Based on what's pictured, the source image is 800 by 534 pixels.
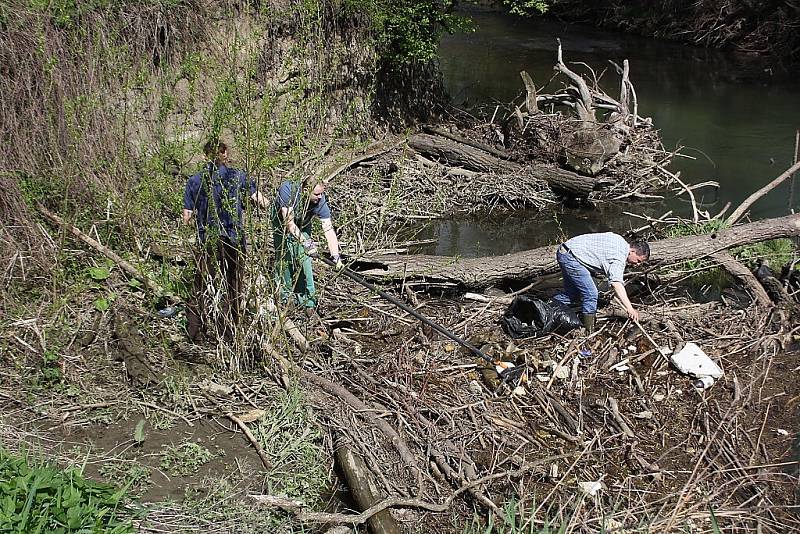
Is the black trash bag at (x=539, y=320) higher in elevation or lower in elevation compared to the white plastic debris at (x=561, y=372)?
higher

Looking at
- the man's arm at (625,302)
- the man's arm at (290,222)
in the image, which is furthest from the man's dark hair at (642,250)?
the man's arm at (290,222)

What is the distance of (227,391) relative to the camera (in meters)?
5.85

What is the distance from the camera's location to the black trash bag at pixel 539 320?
7023 millimetres

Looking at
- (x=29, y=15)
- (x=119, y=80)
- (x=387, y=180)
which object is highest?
(x=29, y=15)

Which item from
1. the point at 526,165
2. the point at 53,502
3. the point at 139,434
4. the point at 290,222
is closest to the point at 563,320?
the point at 290,222

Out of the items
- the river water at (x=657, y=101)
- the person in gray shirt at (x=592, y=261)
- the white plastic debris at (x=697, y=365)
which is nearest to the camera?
the white plastic debris at (x=697, y=365)

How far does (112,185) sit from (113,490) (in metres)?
2.82

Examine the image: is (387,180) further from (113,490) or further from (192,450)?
(113,490)

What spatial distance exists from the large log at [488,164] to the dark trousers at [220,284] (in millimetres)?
6376

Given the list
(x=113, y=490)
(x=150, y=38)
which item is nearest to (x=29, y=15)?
(x=150, y=38)

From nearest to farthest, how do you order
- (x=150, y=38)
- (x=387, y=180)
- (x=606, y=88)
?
(x=150, y=38) < (x=387, y=180) < (x=606, y=88)

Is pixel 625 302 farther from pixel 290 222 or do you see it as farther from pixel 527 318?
pixel 290 222

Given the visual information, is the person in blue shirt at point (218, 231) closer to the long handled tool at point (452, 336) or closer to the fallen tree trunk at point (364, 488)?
the long handled tool at point (452, 336)

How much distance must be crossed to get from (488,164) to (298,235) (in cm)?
640
